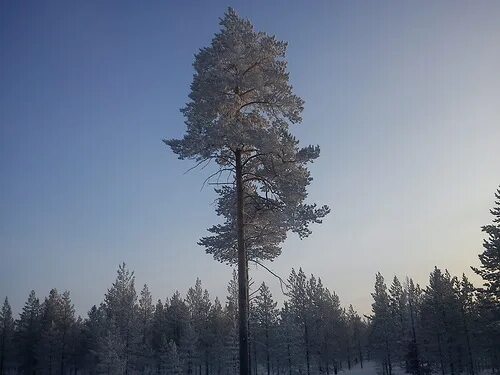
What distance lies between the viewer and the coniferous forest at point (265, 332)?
50000 millimetres

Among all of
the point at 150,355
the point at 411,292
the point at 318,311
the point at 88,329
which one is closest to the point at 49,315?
the point at 88,329

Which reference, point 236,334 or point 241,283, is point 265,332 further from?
point 241,283

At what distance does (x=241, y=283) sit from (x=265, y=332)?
5062cm

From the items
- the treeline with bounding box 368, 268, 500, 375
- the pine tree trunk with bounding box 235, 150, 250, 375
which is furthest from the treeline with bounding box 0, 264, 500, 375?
the pine tree trunk with bounding box 235, 150, 250, 375

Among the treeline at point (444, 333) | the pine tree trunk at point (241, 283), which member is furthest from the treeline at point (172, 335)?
the pine tree trunk at point (241, 283)

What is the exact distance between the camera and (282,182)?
16297mm

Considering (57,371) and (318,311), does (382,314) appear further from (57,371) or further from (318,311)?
(57,371)

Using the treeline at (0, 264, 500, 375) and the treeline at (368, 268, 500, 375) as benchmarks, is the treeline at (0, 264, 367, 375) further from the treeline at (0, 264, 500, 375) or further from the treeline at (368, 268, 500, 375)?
the treeline at (368, 268, 500, 375)

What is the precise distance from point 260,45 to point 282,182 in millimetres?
5588

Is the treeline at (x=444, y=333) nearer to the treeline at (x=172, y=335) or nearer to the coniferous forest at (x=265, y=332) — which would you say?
the coniferous forest at (x=265, y=332)

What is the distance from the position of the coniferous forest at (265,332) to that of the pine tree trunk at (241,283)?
2782 cm

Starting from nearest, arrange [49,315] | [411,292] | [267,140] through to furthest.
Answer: [267,140] < [49,315] < [411,292]

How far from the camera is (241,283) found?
51.0 ft

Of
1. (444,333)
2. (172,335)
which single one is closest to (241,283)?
(444,333)
